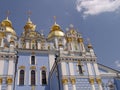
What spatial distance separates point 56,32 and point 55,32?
232 millimetres

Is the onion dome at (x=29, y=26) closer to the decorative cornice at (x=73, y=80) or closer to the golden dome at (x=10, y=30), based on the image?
the golden dome at (x=10, y=30)

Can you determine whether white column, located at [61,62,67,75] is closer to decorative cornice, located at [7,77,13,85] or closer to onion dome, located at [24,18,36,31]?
decorative cornice, located at [7,77,13,85]

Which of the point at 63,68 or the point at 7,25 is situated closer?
the point at 63,68

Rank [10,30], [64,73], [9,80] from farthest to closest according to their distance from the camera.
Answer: [10,30] → [64,73] → [9,80]

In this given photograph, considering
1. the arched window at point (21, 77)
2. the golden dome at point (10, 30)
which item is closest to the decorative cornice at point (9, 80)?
the arched window at point (21, 77)

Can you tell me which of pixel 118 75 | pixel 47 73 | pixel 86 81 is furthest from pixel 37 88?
pixel 118 75

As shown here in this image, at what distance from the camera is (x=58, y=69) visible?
25.7m

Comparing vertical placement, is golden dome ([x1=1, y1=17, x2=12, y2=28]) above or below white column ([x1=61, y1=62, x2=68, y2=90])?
above

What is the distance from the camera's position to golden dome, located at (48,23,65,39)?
41281mm

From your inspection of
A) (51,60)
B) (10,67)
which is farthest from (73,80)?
(10,67)

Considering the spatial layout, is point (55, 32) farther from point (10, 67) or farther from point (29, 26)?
point (10, 67)

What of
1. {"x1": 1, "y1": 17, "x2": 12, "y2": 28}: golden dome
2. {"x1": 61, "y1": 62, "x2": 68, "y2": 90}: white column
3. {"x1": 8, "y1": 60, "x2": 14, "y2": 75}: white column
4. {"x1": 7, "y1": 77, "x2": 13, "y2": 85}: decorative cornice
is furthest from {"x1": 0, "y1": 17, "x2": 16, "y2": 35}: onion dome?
{"x1": 61, "y1": 62, "x2": 68, "y2": 90}: white column

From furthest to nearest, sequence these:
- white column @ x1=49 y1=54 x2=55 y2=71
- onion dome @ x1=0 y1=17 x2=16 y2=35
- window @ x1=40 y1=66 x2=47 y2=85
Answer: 1. onion dome @ x1=0 y1=17 x2=16 y2=35
2. white column @ x1=49 y1=54 x2=55 y2=71
3. window @ x1=40 y1=66 x2=47 y2=85

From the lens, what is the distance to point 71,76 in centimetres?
2480
